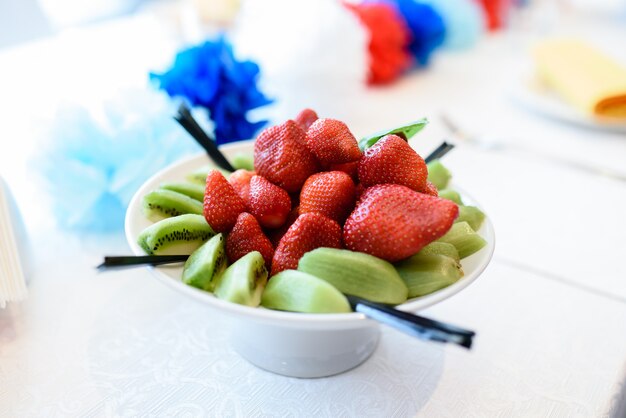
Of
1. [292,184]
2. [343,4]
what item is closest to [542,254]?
[292,184]

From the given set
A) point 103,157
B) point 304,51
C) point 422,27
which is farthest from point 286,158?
point 422,27

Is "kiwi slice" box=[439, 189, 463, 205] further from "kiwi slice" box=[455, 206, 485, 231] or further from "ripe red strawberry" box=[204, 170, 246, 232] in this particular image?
"ripe red strawberry" box=[204, 170, 246, 232]

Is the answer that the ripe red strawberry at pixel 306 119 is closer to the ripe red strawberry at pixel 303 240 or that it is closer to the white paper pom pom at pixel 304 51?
the ripe red strawberry at pixel 303 240

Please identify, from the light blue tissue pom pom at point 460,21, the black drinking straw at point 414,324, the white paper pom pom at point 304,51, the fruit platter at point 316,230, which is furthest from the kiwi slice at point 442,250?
the light blue tissue pom pom at point 460,21

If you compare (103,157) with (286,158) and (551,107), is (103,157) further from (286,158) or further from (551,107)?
(551,107)

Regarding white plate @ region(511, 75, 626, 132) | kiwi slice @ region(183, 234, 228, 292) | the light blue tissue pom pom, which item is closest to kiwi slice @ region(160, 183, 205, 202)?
kiwi slice @ region(183, 234, 228, 292)

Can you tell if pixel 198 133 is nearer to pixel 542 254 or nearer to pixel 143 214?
pixel 143 214
